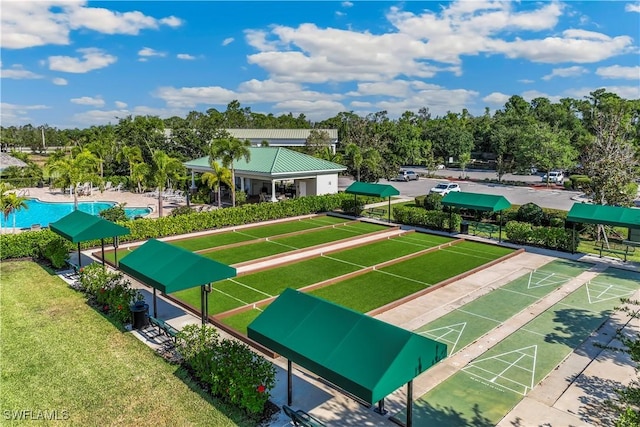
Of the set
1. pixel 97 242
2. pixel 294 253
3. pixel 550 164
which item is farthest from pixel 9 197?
pixel 550 164

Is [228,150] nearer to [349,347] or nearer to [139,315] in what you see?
[139,315]

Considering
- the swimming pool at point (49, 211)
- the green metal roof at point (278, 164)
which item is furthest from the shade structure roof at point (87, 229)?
the green metal roof at point (278, 164)

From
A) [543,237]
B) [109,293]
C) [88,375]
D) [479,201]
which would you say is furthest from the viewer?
[479,201]

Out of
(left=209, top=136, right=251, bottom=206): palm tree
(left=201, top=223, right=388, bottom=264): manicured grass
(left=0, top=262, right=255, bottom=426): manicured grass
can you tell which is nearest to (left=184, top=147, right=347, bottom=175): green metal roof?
(left=209, top=136, right=251, bottom=206): palm tree

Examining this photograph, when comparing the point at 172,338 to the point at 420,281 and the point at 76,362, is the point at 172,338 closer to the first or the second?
the point at 76,362

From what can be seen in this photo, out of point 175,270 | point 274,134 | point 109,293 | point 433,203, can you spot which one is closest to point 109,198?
point 433,203

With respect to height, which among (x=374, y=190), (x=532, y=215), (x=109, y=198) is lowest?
(x=109, y=198)

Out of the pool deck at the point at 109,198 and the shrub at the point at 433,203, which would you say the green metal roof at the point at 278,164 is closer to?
the pool deck at the point at 109,198
